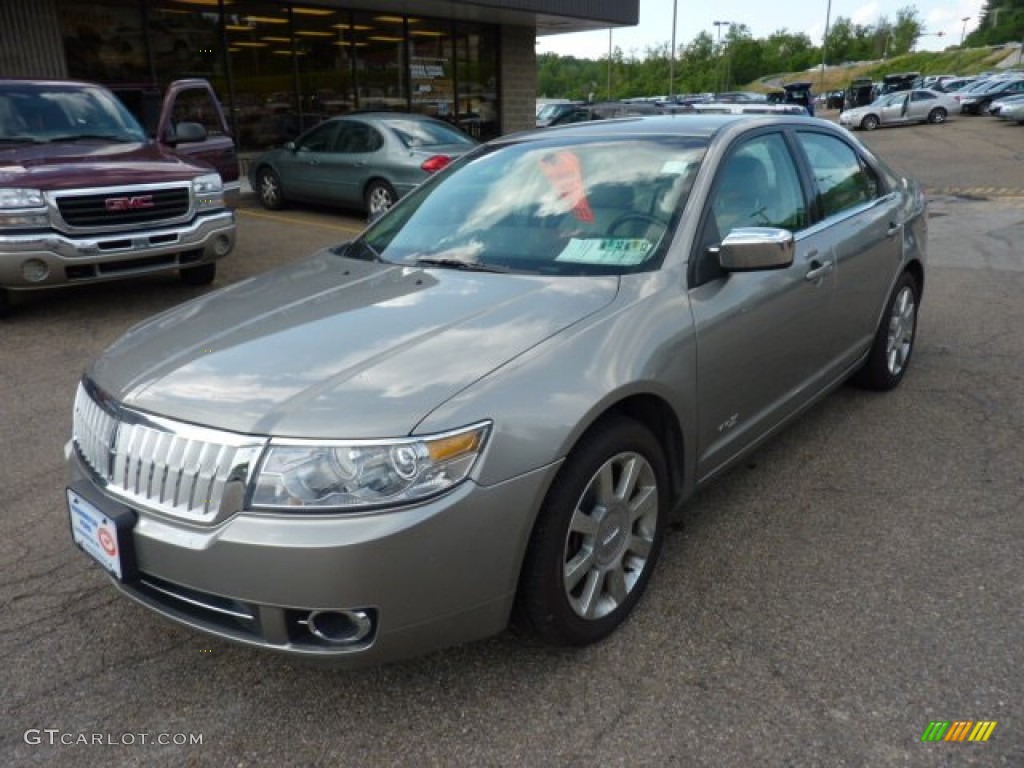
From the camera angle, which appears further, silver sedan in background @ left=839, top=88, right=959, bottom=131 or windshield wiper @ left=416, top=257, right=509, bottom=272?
silver sedan in background @ left=839, top=88, right=959, bottom=131

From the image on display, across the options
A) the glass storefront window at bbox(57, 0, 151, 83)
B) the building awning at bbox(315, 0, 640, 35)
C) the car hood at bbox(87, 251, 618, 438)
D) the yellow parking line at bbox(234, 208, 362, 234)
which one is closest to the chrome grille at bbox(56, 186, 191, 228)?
the car hood at bbox(87, 251, 618, 438)

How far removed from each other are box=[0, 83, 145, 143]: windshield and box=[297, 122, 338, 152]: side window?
4068mm

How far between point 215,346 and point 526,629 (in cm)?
128

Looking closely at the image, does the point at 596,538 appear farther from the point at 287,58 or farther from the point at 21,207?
the point at 287,58

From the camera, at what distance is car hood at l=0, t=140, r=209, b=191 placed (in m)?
6.05

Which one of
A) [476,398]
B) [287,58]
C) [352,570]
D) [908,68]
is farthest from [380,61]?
[908,68]

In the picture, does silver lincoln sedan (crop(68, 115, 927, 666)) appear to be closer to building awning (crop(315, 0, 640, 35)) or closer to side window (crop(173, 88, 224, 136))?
side window (crop(173, 88, 224, 136))

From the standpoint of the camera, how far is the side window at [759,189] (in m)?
3.26

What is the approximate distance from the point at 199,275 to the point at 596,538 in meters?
6.12

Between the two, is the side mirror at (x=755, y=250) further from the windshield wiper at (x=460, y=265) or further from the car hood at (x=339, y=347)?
the windshield wiper at (x=460, y=265)

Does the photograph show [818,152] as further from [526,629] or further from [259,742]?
[259,742]

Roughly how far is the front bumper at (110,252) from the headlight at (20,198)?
0.20 metres

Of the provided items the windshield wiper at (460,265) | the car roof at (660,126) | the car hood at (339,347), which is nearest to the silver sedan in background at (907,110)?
the car roof at (660,126)

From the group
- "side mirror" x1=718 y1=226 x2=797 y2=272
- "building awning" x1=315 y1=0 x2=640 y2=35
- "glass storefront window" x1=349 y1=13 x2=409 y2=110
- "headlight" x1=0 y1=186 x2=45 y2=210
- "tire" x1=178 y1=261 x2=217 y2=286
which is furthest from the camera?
"glass storefront window" x1=349 y1=13 x2=409 y2=110
